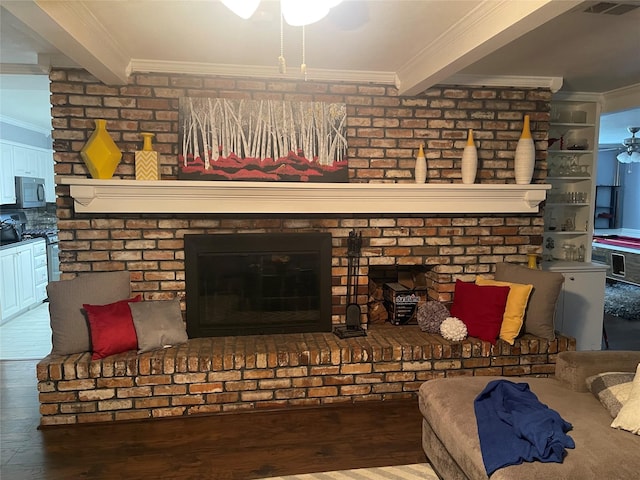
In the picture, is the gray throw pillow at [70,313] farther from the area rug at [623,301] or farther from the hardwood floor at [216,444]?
the area rug at [623,301]

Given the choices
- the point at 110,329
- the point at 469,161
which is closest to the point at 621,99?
the point at 469,161

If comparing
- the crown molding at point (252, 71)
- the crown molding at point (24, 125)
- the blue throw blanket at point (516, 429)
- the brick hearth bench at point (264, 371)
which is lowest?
the brick hearth bench at point (264, 371)

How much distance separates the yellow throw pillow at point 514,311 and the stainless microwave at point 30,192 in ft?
19.9

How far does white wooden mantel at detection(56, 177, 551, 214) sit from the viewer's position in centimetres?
302

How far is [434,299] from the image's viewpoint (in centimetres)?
367

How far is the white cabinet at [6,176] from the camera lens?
5461 mm

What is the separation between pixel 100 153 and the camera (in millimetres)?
2977

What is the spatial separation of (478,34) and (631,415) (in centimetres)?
190

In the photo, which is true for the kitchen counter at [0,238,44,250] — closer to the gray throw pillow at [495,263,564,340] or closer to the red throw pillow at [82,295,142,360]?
the red throw pillow at [82,295,142,360]

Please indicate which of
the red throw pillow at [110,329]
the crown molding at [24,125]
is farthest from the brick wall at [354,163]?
the crown molding at [24,125]

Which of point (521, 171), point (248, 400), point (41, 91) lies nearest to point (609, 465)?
point (248, 400)

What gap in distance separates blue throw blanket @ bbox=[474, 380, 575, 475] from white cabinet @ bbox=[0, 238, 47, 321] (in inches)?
204

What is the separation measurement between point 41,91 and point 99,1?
257 centimetres

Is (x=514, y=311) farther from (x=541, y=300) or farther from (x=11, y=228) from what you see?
(x=11, y=228)
